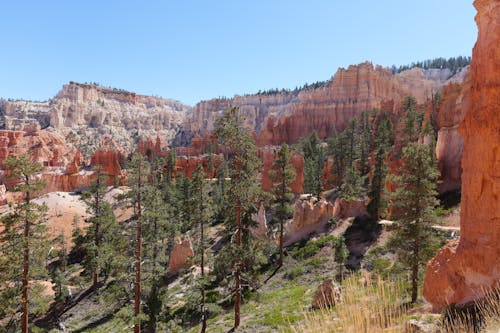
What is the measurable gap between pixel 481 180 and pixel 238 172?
10.2 metres

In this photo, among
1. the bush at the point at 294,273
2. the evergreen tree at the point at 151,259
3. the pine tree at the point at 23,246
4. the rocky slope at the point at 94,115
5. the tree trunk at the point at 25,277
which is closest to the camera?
the pine tree at the point at 23,246

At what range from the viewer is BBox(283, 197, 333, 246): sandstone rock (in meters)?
31.0

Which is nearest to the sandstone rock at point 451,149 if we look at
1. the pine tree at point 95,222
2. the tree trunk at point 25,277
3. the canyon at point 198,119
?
the canyon at point 198,119

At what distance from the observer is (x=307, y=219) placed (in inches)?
1229

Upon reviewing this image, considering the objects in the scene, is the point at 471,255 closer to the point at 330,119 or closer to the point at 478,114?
the point at 478,114

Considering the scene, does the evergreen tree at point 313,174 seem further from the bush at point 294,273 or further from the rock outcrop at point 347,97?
the rock outcrop at point 347,97

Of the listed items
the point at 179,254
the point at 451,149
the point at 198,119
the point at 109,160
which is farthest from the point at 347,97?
the point at 179,254

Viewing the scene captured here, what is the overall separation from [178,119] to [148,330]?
587ft

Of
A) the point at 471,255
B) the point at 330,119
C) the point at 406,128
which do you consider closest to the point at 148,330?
the point at 471,255

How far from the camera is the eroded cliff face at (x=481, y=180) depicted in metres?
8.04

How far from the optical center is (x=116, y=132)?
15138 cm

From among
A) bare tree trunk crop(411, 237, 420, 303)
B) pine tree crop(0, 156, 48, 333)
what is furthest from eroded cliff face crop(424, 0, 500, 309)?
pine tree crop(0, 156, 48, 333)

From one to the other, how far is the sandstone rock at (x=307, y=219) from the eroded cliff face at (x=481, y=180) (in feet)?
71.9

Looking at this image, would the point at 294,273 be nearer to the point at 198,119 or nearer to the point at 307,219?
the point at 307,219
